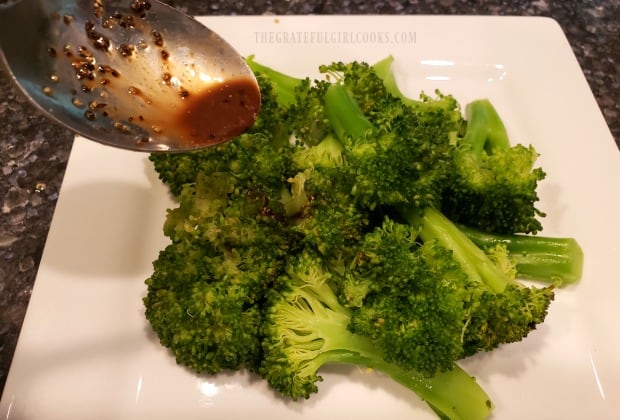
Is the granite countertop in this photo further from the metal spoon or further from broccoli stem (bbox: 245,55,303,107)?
broccoli stem (bbox: 245,55,303,107)

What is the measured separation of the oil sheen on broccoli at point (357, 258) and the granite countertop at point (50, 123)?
0.44 m

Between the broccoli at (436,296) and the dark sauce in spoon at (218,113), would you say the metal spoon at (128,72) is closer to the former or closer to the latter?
the dark sauce in spoon at (218,113)

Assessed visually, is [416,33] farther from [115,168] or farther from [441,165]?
[115,168]

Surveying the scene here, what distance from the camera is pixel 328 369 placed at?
1210mm

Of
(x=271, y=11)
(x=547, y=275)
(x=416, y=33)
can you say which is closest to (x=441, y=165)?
(x=547, y=275)

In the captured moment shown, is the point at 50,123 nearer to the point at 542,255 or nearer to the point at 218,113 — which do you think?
the point at 218,113

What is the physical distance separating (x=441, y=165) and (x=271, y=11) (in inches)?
47.1

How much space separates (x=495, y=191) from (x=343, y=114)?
1.36 feet

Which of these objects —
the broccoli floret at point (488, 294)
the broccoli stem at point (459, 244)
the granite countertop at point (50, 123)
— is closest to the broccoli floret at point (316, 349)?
the broccoli floret at point (488, 294)

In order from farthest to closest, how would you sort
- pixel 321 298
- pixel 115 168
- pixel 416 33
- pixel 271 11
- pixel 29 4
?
pixel 271 11
pixel 416 33
pixel 115 168
pixel 321 298
pixel 29 4

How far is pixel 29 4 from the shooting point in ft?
3.57

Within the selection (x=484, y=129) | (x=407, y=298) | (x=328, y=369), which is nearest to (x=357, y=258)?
(x=407, y=298)

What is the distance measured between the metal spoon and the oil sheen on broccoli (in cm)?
13

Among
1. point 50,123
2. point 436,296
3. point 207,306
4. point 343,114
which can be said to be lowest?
point 50,123
